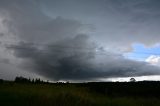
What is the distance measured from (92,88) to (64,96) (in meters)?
18.1

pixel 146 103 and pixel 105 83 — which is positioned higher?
pixel 105 83

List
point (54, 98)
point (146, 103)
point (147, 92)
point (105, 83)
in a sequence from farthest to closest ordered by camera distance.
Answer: point (105, 83)
point (147, 92)
point (146, 103)
point (54, 98)

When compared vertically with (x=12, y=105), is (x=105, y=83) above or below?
above

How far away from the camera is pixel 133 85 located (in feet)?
180

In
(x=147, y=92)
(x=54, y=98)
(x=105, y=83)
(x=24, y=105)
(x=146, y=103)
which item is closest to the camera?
(x=24, y=105)

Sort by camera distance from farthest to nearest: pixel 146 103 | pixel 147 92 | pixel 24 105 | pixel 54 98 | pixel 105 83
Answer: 1. pixel 105 83
2. pixel 147 92
3. pixel 146 103
4. pixel 54 98
5. pixel 24 105

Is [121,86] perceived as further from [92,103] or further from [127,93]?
[92,103]

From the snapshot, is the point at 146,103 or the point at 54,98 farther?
the point at 146,103

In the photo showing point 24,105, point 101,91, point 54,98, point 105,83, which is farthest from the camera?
point 105,83

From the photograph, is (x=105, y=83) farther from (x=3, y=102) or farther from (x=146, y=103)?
(x=3, y=102)

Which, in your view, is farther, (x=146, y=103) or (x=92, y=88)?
(x=92, y=88)

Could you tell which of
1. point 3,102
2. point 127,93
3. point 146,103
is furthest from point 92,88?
point 3,102

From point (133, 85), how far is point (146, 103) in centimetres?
1539

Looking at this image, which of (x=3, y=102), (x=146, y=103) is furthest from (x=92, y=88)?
(x=3, y=102)
